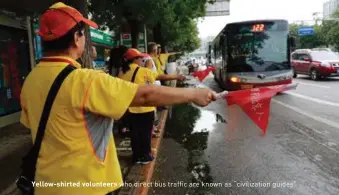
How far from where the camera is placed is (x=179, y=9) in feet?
40.6

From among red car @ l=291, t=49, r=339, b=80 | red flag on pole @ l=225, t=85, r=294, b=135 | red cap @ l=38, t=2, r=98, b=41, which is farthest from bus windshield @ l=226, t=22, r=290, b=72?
red cap @ l=38, t=2, r=98, b=41

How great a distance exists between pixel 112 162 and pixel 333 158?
510 cm

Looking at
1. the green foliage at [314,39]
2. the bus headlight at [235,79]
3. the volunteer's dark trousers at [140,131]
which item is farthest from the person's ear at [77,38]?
the green foliage at [314,39]

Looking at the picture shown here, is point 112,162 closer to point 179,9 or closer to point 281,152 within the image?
point 281,152

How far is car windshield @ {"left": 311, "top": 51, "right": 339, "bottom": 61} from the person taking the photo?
22.0 meters

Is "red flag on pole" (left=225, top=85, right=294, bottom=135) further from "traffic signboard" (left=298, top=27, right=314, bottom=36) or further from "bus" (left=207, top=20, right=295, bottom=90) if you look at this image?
"traffic signboard" (left=298, top=27, right=314, bottom=36)

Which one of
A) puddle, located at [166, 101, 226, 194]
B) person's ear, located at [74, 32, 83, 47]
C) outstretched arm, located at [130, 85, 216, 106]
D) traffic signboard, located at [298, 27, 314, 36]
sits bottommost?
puddle, located at [166, 101, 226, 194]

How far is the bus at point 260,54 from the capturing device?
14.4 m

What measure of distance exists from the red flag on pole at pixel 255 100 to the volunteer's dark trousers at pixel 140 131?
312 centimetres

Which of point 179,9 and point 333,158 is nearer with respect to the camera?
point 333,158

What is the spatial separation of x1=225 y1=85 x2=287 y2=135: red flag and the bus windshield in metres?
12.2

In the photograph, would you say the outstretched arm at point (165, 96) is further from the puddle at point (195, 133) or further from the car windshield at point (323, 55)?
the car windshield at point (323, 55)

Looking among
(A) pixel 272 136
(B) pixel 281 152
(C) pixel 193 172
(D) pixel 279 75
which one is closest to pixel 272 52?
(D) pixel 279 75

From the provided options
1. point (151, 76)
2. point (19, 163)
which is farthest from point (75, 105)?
point (19, 163)
